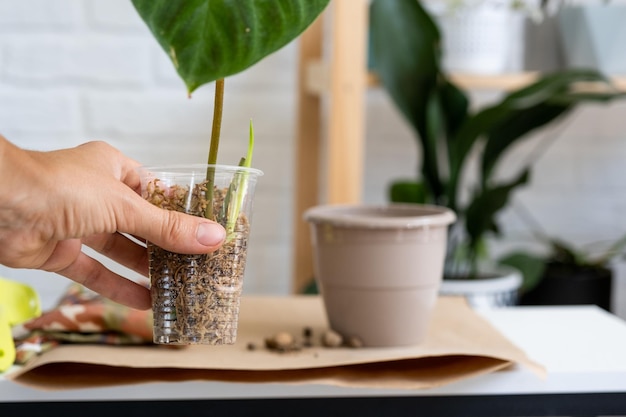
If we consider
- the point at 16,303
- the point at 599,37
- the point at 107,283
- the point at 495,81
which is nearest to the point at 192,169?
the point at 107,283

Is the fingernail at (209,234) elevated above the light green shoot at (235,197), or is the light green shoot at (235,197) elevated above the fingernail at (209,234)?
the light green shoot at (235,197)

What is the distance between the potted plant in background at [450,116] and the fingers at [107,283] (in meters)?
0.77

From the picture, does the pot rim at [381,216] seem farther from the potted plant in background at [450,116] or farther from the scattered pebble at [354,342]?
the potted plant in background at [450,116]

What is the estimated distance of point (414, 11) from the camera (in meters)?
1.41

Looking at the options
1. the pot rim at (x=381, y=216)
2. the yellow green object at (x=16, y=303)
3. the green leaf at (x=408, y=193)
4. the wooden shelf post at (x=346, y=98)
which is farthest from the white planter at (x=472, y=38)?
the yellow green object at (x=16, y=303)

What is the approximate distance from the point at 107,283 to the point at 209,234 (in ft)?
0.54

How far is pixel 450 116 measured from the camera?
4.85 ft

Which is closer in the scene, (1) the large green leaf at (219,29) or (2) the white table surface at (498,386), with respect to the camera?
(1) the large green leaf at (219,29)

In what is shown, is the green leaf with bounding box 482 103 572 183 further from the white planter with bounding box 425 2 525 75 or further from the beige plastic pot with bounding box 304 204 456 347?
the beige plastic pot with bounding box 304 204 456 347

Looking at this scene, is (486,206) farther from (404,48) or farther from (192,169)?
(192,169)

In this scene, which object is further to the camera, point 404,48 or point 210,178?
point 404,48

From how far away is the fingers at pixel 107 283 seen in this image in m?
0.62

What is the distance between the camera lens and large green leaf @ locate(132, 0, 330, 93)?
0.50 meters

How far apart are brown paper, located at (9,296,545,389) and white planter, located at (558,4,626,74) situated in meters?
0.89
